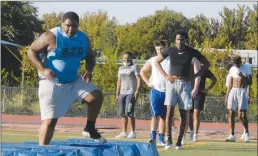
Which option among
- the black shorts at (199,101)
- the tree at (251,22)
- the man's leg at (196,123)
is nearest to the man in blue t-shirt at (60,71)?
the man's leg at (196,123)

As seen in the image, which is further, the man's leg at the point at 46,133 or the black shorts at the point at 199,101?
the black shorts at the point at 199,101

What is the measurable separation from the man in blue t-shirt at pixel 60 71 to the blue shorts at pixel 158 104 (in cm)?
434

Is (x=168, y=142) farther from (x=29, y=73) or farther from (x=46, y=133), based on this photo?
(x=29, y=73)

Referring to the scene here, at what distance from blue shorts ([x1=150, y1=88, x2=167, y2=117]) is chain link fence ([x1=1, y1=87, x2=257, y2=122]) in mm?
9937

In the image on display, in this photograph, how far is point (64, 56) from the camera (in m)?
9.11

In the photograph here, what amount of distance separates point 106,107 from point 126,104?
826cm

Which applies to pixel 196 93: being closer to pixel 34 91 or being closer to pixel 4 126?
pixel 4 126

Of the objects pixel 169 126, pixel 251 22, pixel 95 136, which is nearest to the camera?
pixel 95 136

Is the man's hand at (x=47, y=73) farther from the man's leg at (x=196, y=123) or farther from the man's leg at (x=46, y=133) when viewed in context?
the man's leg at (x=196, y=123)

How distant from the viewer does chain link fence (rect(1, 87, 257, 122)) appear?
24328 millimetres

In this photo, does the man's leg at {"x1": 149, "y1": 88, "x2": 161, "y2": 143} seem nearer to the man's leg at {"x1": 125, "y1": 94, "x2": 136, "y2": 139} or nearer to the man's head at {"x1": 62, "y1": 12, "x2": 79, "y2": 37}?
the man's leg at {"x1": 125, "y1": 94, "x2": 136, "y2": 139}

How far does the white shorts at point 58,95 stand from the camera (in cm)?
919

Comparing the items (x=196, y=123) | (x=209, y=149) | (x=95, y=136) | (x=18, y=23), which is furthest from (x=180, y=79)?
(x=18, y=23)

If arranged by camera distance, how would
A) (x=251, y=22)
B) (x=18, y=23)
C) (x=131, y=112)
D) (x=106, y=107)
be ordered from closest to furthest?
(x=131, y=112) → (x=106, y=107) → (x=18, y=23) → (x=251, y=22)
